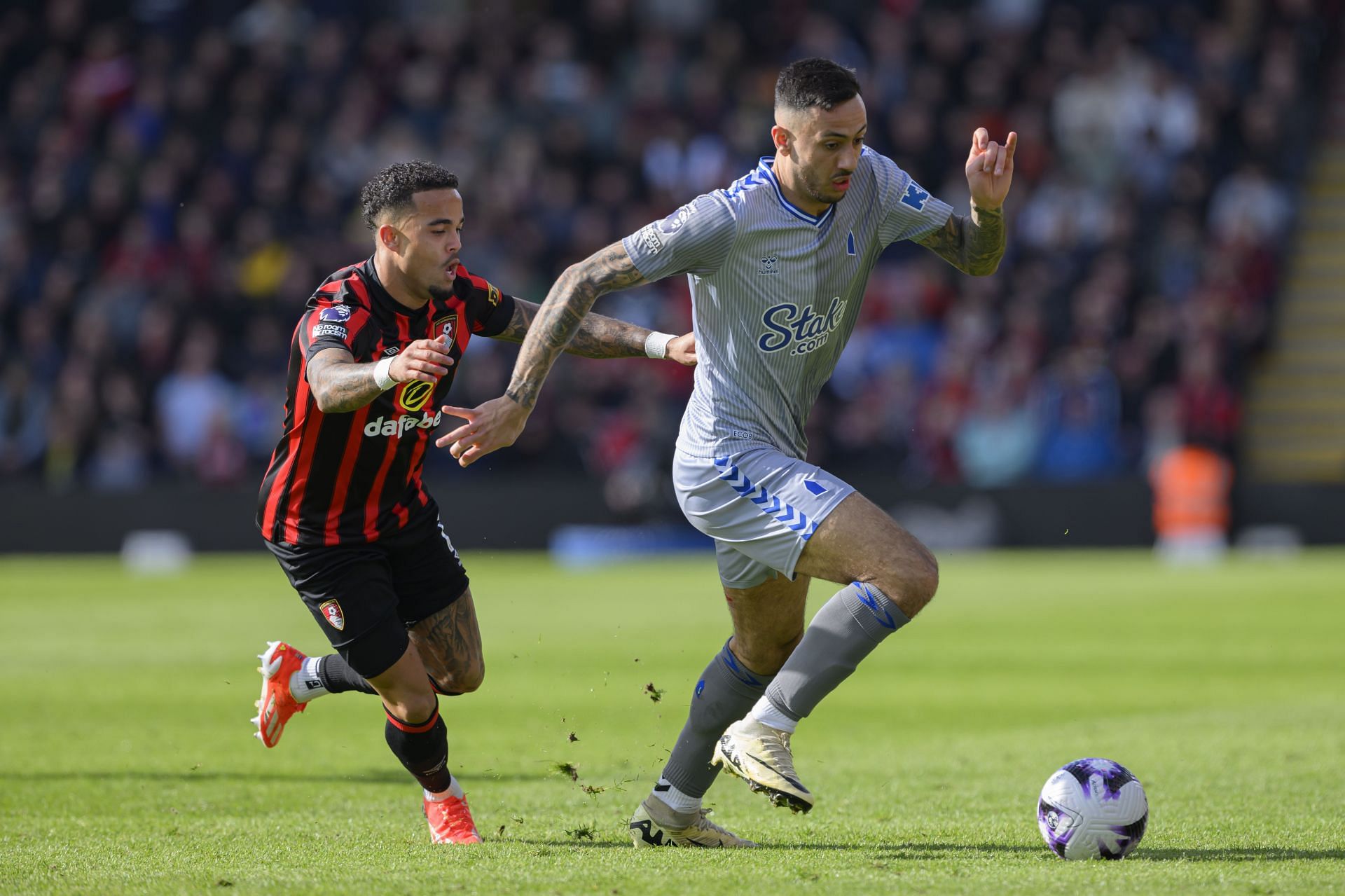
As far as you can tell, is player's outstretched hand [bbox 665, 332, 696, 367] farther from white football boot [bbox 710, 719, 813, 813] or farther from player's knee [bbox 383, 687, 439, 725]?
player's knee [bbox 383, 687, 439, 725]

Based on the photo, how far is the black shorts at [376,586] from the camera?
5965mm

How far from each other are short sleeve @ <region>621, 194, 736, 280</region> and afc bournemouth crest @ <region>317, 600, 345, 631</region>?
5.42 feet

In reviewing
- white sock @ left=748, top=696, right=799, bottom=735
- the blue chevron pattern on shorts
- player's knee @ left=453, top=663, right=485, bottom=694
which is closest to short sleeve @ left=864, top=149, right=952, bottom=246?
the blue chevron pattern on shorts

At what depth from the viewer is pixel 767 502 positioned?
5.58 m

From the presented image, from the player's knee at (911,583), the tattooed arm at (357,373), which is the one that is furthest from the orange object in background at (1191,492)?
the tattooed arm at (357,373)

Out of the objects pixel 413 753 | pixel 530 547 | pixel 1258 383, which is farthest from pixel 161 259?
pixel 413 753

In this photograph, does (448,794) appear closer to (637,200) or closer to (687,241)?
(687,241)

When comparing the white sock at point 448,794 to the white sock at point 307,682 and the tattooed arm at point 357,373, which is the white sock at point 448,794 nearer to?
the white sock at point 307,682

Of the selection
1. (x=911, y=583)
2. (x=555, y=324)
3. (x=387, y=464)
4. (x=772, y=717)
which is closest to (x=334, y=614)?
(x=387, y=464)

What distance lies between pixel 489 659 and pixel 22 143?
15029 mm

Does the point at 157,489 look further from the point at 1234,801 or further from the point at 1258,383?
the point at 1234,801

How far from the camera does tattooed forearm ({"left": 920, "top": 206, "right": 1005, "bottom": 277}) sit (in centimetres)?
587

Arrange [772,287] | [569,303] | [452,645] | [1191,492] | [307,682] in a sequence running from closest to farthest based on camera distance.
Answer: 1. [569,303]
2. [772,287]
3. [452,645]
4. [307,682]
5. [1191,492]

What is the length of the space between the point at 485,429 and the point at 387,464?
0.98 m
